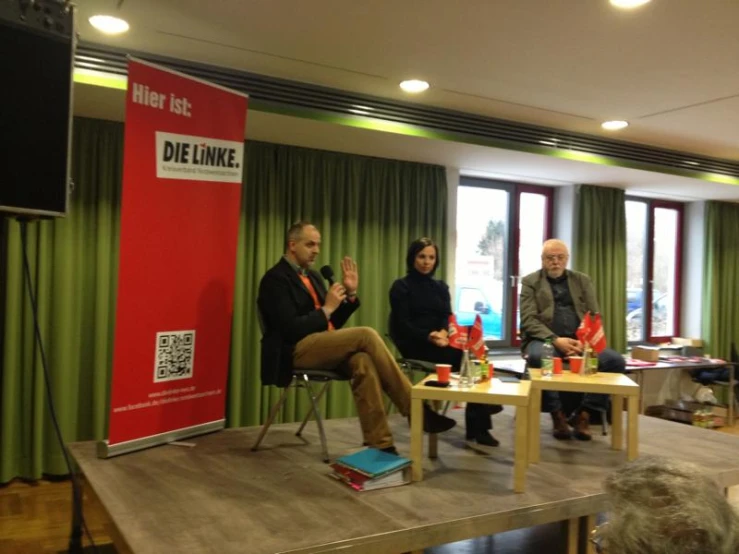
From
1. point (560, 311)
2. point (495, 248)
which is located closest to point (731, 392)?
point (495, 248)

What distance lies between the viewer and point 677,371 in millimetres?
6215

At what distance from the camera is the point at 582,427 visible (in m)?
3.61

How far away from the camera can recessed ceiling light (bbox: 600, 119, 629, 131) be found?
4.46 metres

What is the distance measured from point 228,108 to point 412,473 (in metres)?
1.87

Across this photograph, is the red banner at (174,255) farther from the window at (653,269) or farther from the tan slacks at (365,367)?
the window at (653,269)

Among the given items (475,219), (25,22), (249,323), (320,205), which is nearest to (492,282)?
(475,219)

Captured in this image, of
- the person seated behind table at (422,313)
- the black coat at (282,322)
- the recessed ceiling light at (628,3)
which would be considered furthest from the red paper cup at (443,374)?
the recessed ceiling light at (628,3)

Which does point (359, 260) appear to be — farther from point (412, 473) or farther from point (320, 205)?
point (412, 473)

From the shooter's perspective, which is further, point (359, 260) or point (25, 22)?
point (359, 260)

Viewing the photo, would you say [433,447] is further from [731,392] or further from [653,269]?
[653,269]

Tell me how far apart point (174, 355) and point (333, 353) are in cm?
73

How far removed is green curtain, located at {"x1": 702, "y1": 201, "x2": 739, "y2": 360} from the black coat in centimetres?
497

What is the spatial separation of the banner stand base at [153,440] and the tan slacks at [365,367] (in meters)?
0.66

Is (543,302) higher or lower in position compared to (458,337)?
higher
